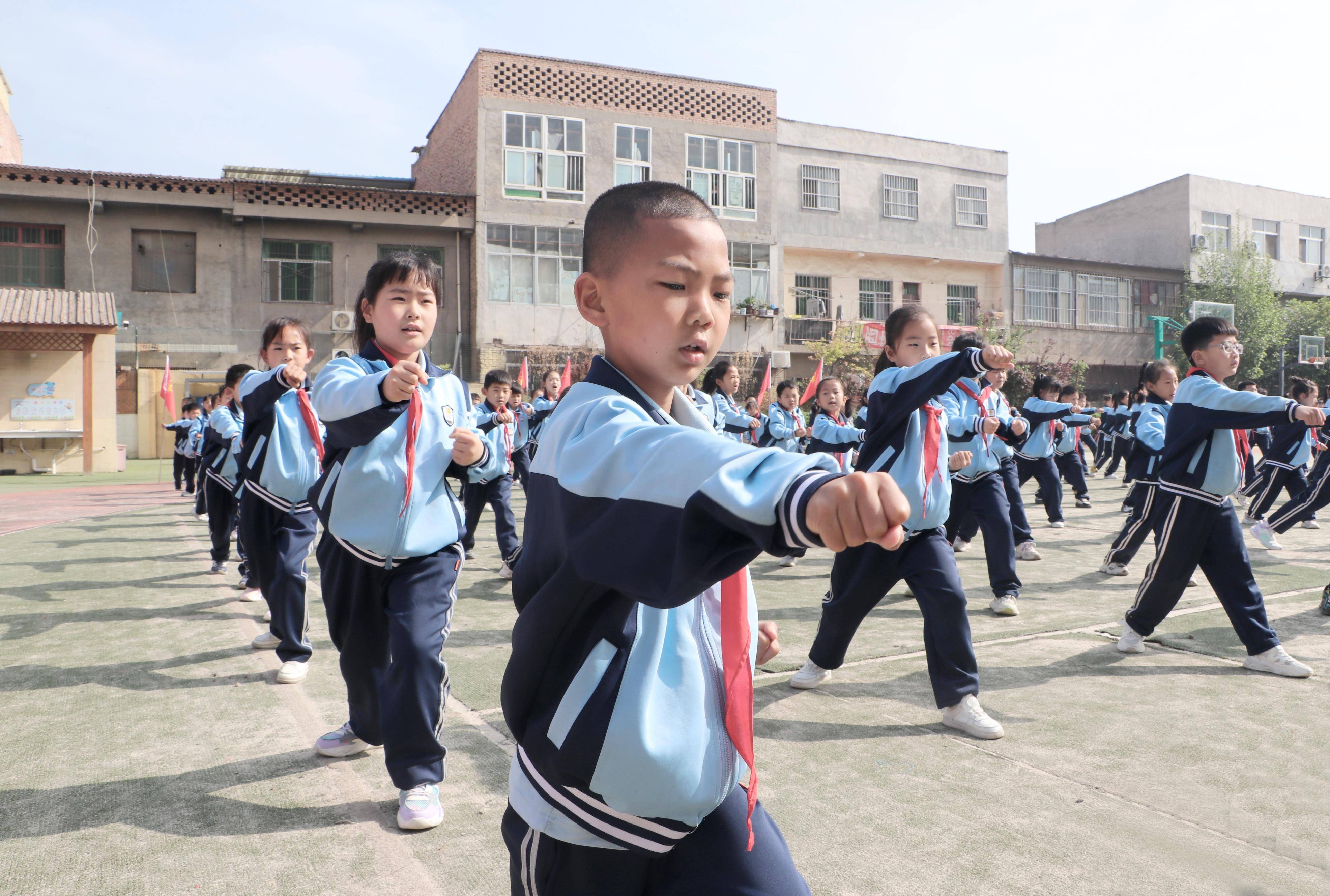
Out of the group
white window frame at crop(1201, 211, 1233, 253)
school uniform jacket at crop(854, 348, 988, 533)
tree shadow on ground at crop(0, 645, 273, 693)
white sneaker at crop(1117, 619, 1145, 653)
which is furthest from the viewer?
white window frame at crop(1201, 211, 1233, 253)

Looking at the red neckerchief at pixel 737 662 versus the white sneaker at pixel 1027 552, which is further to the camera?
the white sneaker at pixel 1027 552

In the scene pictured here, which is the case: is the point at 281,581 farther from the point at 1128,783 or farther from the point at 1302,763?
the point at 1302,763

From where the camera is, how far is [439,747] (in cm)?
288

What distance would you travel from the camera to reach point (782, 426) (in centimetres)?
1030

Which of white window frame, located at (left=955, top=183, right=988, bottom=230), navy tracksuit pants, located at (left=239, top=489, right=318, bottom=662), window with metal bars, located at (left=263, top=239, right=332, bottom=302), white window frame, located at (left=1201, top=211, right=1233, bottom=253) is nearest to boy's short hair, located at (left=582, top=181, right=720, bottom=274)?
navy tracksuit pants, located at (left=239, top=489, right=318, bottom=662)

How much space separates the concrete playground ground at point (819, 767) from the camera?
250 cm

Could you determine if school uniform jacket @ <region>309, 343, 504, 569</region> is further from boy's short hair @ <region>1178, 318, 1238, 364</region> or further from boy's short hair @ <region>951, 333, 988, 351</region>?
boy's short hair @ <region>1178, 318, 1238, 364</region>

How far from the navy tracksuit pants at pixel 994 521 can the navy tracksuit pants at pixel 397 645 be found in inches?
144

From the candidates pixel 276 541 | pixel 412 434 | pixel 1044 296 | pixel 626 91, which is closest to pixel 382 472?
pixel 412 434

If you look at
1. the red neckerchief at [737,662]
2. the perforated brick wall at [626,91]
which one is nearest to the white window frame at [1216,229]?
the perforated brick wall at [626,91]

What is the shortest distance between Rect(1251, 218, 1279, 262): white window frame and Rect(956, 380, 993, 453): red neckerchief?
36.3 meters

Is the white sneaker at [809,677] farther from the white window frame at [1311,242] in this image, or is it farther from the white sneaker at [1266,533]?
the white window frame at [1311,242]

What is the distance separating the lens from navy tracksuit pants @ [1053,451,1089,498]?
12.9 m

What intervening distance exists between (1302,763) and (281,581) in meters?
4.33
